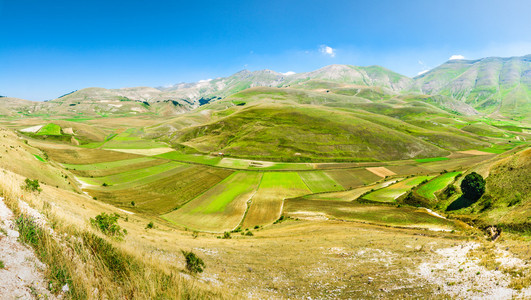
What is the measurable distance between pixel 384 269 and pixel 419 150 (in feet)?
440

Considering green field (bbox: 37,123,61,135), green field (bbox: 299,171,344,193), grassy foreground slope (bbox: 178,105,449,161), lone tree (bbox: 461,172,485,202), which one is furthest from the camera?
green field (bbox: 37,123,61,135)

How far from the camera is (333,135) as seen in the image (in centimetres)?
13612

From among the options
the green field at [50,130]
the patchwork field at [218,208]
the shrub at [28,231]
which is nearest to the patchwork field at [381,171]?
the patchwork field at [218,208]

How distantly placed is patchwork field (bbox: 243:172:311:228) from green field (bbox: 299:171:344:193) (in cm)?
232

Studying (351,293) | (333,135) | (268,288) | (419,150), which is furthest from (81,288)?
(419,150)

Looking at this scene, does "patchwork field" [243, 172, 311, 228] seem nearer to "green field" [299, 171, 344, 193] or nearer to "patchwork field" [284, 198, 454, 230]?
"green field" [299, 171, 344, 193]

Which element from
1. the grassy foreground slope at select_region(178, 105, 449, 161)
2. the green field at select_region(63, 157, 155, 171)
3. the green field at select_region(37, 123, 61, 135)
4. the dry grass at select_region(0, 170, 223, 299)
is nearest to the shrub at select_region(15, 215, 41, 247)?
the dry grass at select_region(0, 170, 223, 299)

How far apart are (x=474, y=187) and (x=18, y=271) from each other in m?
54.0

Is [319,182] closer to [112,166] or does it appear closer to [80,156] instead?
[112,166]

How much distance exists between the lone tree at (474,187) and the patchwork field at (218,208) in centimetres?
4451

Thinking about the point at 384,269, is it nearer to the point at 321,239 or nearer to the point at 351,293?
the point at 351,293

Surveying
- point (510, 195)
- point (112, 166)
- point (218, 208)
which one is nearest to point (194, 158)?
point (112, 166)

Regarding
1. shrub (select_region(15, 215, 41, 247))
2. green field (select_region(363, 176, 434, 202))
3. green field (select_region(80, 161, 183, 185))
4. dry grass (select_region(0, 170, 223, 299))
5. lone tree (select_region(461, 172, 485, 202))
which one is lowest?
green field (select_region(363, 176, 434, 202))

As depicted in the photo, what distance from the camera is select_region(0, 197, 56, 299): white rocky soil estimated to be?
4625mm
